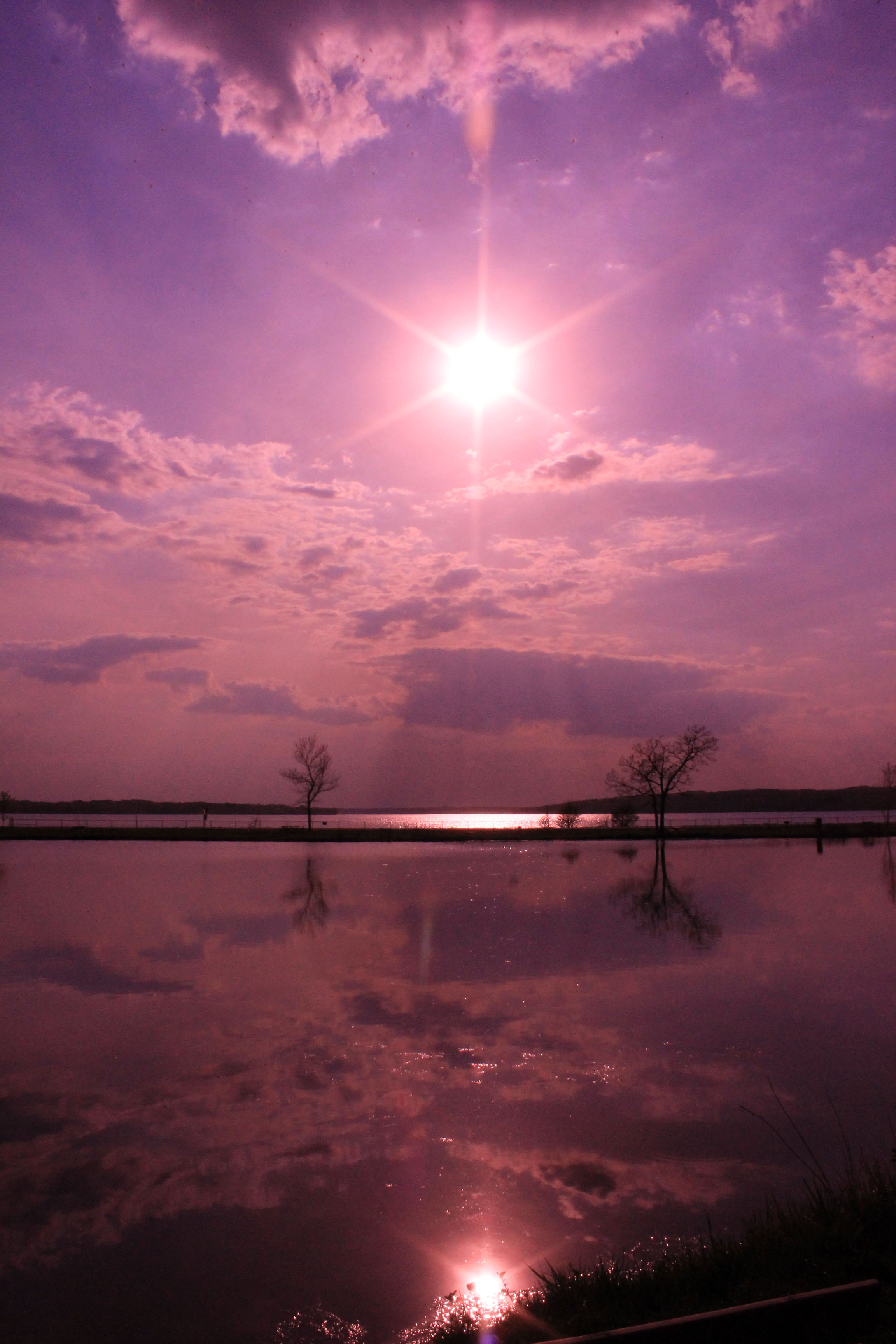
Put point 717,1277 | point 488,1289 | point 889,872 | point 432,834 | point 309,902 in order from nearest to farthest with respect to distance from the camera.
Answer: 1. point 717,1277
2. point 488,1289
3. point 309,902
4. point 889,872
5. point 432,834

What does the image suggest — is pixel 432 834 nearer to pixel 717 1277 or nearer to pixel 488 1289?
pixel 488 1289

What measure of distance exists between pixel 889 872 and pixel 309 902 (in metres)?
30.0

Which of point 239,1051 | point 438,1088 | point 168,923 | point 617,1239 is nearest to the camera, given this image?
point 617,1239

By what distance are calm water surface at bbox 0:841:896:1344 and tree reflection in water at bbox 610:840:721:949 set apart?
343 mm

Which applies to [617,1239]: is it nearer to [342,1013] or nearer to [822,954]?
[342,1013]

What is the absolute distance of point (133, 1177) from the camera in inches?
346

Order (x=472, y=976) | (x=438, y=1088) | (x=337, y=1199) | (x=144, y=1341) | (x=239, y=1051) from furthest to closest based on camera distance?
(x=472, y=976)
(x=239, y=1051)
(x=438, y=1088)
(x=337, y=1199)
(x=144, y=1341)

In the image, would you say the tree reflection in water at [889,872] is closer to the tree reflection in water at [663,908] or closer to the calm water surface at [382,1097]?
the tree reflection in water at [663,908]

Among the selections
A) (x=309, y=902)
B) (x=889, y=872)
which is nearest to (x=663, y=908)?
(x=309, y=902)

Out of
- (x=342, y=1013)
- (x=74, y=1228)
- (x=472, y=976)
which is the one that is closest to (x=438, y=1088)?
(x=342, y=1013)

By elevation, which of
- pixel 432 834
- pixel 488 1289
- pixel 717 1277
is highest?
pixel 717 1277

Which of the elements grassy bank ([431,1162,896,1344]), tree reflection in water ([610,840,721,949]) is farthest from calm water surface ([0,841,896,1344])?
grassy bank ([431,1162,896,1344])

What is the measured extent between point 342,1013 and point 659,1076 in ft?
18.6

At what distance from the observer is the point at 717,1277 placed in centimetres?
642
